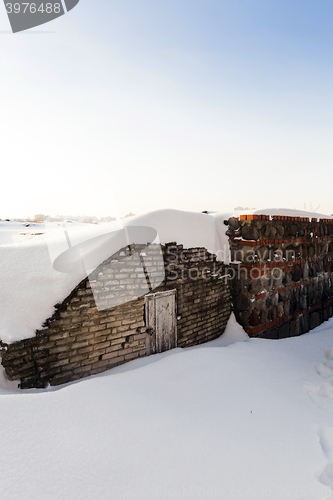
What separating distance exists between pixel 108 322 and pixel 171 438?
71.6 inches

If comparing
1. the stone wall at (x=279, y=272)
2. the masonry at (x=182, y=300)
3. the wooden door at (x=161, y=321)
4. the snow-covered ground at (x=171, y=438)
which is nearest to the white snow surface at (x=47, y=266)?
the masonry at (x=182, y=300)

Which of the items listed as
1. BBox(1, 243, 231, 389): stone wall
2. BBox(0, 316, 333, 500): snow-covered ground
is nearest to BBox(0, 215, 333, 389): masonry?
BBox(1, 243, 231, 389): stone wall

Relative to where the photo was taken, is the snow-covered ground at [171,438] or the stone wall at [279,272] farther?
the stone wall at [279,272]

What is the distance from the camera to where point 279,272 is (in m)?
5.83

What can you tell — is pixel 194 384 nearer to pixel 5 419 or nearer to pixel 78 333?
pixel 78 333

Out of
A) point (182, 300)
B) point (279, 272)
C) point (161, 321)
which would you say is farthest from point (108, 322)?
point (279, 272)

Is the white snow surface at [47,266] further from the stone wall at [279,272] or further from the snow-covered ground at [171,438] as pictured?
the stone wall at [279,272]

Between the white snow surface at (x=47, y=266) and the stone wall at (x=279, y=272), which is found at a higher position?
the white snow surface at (x=47, y=266)

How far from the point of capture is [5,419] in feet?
6.70

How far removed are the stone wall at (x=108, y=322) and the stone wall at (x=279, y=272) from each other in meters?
0.71

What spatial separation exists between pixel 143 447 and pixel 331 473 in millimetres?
1439

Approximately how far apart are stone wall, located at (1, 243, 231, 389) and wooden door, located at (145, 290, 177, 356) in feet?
0.33

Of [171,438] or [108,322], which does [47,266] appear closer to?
[108,322]

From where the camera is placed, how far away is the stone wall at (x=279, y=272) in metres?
5.24
